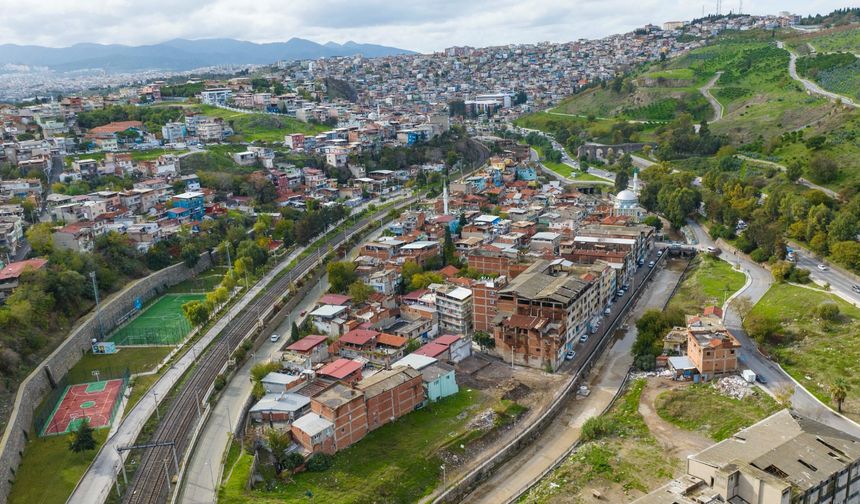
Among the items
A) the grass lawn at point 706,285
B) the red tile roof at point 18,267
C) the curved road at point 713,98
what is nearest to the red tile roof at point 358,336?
the grass lawn at point 706,285

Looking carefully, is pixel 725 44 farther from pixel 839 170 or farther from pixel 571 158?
pixel 839 170

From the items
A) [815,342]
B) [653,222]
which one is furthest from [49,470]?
[653,222]

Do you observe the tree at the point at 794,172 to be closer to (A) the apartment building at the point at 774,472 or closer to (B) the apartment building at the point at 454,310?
(B) the apartment building at the point at 454,310

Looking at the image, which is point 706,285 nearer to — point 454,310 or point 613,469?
point 454,310

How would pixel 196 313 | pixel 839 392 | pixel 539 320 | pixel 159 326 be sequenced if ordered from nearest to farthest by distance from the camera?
1. pixel 839 392
2. pixel 539 320
3. pixel 196 313
4. pixel 159 326

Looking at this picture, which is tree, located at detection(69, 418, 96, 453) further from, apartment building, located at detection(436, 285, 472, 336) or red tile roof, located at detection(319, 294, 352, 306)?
apartment building, located at detection(436, 285, 472, 336)

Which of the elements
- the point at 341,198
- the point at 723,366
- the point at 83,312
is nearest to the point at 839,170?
the point at 723,366

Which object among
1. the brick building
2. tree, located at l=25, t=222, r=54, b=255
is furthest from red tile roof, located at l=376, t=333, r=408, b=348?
tree, located at l=25, t=222, r=54, b=255
